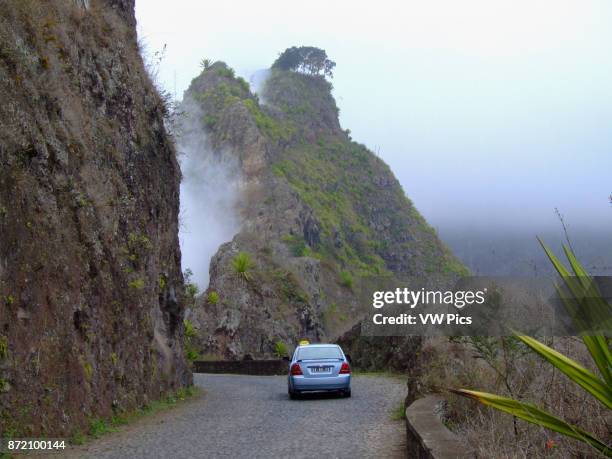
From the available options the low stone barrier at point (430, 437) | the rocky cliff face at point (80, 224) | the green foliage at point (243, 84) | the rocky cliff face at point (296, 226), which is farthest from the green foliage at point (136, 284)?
the green foliage at point (243, 84)

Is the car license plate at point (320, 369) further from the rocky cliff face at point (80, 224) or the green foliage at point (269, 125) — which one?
the green foliage at point (269, 125)

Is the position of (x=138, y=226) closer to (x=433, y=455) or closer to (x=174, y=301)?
(x=174, y=301)

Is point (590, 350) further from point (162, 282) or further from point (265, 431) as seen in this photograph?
point (162, 282)

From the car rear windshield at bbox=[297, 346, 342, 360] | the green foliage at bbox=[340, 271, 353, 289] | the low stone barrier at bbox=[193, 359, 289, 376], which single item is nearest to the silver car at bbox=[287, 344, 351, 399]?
the car rear windshield at bbox=[297, 346, 342, 360]

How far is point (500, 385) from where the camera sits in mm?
7902

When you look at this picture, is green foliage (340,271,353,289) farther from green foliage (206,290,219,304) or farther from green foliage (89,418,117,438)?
green foliage (89,418,117,438)

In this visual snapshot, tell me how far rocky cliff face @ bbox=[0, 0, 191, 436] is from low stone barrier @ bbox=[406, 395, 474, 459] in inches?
190

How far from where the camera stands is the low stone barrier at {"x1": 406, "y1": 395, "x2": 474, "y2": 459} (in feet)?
20.4

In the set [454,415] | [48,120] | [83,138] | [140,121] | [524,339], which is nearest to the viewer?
[524,339]

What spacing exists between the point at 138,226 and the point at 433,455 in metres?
11.5

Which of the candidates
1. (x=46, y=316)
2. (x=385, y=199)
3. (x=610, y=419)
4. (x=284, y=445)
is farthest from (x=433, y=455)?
(x=385, y=199)

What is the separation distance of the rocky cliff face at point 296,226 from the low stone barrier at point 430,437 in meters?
36.8

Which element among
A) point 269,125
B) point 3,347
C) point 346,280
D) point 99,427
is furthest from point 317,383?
point 269,125

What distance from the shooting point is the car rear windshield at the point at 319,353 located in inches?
707
